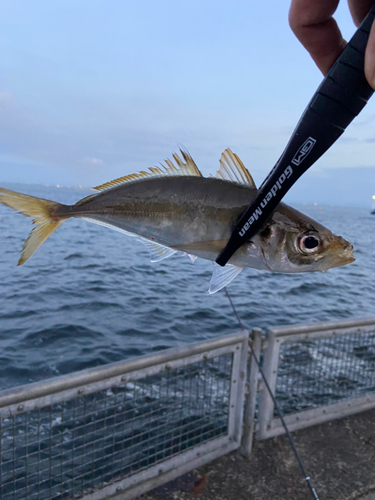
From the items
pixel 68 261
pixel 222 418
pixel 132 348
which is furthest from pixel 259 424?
pixel 68 261

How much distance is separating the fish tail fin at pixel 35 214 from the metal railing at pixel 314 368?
11.1 feet

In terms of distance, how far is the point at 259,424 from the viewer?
4.57 m

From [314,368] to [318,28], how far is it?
435cm

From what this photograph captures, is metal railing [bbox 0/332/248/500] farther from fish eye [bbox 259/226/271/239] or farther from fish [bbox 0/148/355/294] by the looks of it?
fish eye [bbox 259/226/271/239]

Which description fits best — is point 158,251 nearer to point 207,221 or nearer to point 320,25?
point 207,221

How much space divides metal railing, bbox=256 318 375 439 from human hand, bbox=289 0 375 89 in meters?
3.28

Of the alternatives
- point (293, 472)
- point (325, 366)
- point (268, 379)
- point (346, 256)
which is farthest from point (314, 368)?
point (346, 256)

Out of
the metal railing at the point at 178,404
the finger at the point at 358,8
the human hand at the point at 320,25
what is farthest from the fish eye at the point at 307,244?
the metal railing at the point at 178,404

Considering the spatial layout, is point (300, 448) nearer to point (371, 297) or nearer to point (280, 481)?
point (280, 481)

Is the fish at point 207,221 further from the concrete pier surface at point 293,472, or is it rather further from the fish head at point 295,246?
the concrete pier surface at point 293,472

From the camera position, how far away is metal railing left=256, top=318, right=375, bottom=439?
4.35 metres

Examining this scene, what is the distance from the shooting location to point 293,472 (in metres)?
4.24

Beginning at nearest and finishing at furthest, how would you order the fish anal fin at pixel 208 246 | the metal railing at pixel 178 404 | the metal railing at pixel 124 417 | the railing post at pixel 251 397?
the fish anal fin at pixel 208 246, the metal railing at pixel 124 417, the metal railing at pixel 178 404, the railing post at pixel 251 397

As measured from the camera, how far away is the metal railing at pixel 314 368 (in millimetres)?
4352
